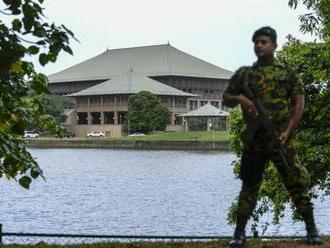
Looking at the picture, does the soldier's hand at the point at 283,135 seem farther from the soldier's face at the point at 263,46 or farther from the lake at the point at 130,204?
the lake at the point at 130,204

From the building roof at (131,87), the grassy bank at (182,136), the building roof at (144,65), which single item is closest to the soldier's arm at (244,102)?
the grassy bank at (182,136)

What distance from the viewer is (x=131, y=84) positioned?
13550 cm

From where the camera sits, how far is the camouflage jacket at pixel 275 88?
6059 mm

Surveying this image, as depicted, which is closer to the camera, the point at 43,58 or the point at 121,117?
the point at 43,58

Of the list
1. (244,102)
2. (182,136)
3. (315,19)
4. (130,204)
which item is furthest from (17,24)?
(182,136)

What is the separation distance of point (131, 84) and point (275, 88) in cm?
12991

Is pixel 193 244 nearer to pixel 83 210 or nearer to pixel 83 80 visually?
pixel 83 210

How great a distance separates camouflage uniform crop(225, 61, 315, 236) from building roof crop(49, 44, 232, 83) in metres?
142

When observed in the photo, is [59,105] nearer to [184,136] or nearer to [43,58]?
[184,136]

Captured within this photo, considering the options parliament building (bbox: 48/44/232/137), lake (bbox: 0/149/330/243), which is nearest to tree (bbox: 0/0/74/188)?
lake (bbox: 0/149/330/243)

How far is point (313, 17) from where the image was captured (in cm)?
1161

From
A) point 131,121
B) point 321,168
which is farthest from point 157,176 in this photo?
point 131,121

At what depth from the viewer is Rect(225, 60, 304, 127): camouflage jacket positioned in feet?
19.9

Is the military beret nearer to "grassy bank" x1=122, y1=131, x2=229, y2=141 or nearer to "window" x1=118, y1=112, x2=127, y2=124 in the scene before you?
"grassy bank" x1=122, y1=131, x2=229, y2=141
